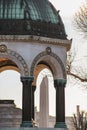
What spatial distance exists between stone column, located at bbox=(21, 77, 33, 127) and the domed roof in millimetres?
2453

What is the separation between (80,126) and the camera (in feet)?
217

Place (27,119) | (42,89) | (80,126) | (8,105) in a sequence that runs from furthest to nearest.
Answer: (80,126) < (42,89) < (8,105) < (27,119)

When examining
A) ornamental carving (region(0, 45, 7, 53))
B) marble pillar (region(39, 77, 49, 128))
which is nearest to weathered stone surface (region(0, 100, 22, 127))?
ornamental carving (region(0, 45, 7, 53))

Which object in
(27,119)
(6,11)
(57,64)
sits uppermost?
(6,11)

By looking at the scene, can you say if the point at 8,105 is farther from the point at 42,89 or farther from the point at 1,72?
the point at 42,89

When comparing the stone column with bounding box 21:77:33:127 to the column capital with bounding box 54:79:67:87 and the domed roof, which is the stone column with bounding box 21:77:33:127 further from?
the domed roof

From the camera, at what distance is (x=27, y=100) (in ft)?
129

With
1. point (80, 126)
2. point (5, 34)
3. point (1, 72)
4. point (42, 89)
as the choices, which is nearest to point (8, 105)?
point (1, 72)

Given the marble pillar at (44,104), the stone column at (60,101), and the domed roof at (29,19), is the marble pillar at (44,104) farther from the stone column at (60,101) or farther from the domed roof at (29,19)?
the domed roof at (29,19)

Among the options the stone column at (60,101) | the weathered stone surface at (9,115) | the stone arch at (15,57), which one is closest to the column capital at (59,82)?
the stone column at (60,101)

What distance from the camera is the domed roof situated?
129 feet

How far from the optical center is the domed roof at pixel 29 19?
39.4 m

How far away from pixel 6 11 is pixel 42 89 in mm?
15782

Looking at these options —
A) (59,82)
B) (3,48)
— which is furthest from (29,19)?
(59,82)
